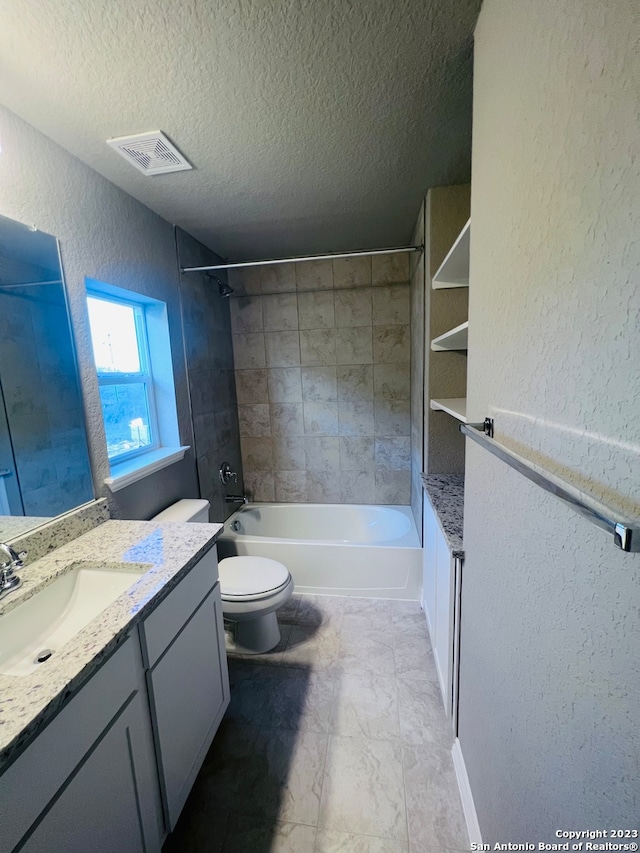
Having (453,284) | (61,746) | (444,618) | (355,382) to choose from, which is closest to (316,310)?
(355,382)

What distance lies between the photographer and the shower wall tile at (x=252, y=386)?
2910 millimetres

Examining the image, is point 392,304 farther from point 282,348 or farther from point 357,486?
point 357,486

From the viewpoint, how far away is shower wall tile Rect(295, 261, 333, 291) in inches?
105

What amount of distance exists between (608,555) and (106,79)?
1712 mm

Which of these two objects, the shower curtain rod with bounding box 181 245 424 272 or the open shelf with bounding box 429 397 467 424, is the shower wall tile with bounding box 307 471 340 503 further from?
the shower curtain rod with bounding box 181 245 424 272

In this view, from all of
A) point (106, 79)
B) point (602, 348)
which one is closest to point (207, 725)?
point (602, 348)

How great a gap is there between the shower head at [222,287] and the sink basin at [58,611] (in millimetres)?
2102

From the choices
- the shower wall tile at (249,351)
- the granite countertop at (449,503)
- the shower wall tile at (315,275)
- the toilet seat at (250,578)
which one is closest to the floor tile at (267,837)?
the toilet seat at (250,578)

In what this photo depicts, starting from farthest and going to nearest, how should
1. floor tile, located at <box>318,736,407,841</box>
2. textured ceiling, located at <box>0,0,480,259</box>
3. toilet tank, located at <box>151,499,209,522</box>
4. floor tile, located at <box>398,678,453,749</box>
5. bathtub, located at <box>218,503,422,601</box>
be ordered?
bathtub, located at <box>218,503,422,601</box>, toilet tank, located at <box>151,499,209,522</box>, floor tile, located at <box>398,678,453,749</box>, floor tile, located at <box>318,736,407,841</box>, textured ceiling, located at <box>0,0,480,259</box>

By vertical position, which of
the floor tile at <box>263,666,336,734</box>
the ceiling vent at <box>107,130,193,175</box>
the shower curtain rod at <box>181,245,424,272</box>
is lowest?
the floor tile at <box>263,666,336,734</box>

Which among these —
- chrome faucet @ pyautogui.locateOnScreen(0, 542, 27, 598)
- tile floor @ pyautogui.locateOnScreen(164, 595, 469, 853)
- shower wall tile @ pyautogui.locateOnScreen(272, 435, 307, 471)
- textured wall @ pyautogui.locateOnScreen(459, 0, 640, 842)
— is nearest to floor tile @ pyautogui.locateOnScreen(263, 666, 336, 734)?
tile floor @ pyautogui.locateOnScreen(164, 595, 469, 853)

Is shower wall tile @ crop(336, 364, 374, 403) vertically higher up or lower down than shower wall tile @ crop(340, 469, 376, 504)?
higher up

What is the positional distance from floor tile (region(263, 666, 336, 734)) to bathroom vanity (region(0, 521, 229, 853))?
255 millimetres

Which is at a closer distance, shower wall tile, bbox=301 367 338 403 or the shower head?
the shower head
